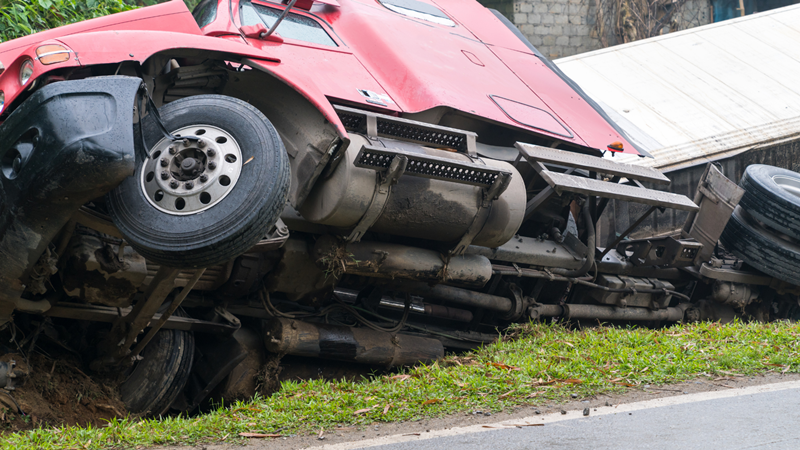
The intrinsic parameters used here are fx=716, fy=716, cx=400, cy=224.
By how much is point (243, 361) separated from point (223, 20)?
2372mm

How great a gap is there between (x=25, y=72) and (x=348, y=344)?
8.91 ft

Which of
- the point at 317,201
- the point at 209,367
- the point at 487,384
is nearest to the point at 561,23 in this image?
the point at 317,201

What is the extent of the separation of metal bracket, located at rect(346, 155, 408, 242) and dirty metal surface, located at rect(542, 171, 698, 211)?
143cm

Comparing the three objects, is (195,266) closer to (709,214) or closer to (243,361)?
(243,361)

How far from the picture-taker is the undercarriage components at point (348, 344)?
4.88 meters

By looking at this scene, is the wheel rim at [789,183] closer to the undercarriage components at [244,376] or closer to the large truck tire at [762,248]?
the large truck tire at [762,248]

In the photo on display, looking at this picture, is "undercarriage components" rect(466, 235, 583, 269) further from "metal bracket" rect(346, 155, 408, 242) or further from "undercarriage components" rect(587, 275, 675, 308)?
"metal bracket" rect(346, 155, 408, 242)

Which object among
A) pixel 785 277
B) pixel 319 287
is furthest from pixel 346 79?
pixel 785 277

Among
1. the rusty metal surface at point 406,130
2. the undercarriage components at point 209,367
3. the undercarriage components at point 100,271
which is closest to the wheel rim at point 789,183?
the rusty metal surface at point 406,130

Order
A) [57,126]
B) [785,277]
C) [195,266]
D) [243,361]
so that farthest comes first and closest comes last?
[785,277], [243,361], [195,266], [57,126]

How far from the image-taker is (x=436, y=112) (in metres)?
5.16

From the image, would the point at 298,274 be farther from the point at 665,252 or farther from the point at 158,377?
the point at 665,252

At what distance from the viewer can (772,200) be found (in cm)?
688

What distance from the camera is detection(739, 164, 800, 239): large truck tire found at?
680 centimetres
